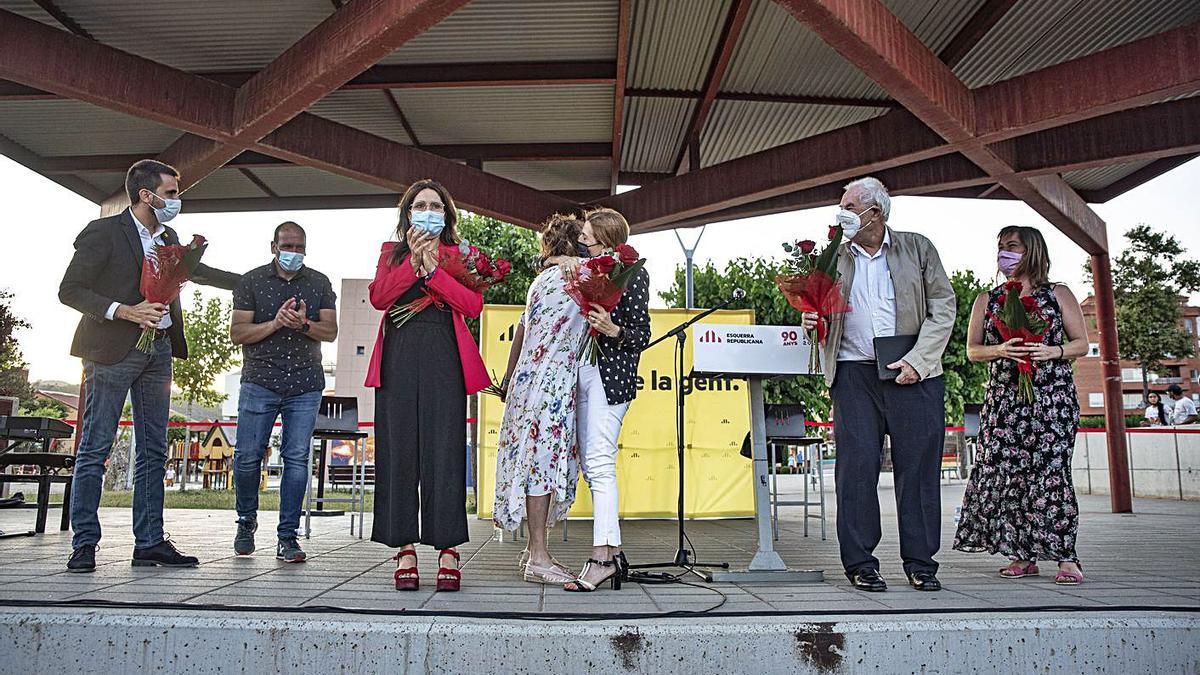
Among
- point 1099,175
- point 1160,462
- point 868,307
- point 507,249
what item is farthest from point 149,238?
point 1160,462

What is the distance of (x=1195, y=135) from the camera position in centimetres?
621

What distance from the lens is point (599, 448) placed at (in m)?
3.53

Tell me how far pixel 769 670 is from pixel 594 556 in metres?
1.11

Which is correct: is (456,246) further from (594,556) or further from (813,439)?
(813,439)

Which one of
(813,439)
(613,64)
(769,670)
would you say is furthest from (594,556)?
(613,64)

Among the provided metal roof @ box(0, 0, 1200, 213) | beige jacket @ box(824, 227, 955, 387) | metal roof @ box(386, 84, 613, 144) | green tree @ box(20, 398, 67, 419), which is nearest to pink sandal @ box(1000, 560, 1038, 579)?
beige jacket @ box(824, 227, 955, 387)

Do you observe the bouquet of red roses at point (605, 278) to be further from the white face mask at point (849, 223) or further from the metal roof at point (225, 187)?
the metal roof at point (225, 187)

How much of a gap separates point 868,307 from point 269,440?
10.3ft

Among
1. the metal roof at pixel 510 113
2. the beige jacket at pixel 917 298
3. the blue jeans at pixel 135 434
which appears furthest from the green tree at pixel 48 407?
the beige jacket at pixel 917 298

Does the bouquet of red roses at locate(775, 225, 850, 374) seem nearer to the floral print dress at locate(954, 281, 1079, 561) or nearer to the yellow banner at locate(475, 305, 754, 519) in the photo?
the floral print dress at locate(954, 281, 1079, 561)

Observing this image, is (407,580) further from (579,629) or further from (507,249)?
(507,249)

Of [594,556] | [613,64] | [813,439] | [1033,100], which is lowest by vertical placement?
[594,556]

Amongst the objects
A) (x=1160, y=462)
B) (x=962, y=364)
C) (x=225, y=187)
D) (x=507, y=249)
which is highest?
(x=507, y=249)

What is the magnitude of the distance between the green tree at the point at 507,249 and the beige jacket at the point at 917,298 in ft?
35.1
